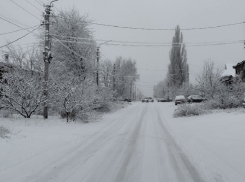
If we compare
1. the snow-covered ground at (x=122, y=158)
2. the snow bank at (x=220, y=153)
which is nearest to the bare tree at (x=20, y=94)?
the snow-covered ground at (x=122, y=158)

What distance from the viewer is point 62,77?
808 inches

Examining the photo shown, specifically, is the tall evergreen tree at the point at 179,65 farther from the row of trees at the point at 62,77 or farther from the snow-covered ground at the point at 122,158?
the snow-covered ground at the point at 122,158

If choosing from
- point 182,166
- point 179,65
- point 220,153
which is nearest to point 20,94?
point 182,166

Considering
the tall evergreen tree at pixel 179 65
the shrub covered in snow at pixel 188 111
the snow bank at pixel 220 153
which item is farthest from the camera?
the tall evergreen tree at pixel 179 65

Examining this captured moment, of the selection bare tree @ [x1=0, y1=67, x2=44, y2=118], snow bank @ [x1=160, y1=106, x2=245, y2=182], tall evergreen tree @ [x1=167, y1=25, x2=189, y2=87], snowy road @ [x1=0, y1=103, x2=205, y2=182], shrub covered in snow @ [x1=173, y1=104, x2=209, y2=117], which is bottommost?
snowy road @ [x1=0, y1=103, x2=205, y2=182]

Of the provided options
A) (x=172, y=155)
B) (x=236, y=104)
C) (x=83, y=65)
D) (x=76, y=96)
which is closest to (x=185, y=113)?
(x=236, y=104)

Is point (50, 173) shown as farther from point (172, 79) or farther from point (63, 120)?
point (172, 79)

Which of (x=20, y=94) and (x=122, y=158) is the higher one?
(x=20, y=94)

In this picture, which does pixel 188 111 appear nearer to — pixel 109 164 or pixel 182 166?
pixel 182 166

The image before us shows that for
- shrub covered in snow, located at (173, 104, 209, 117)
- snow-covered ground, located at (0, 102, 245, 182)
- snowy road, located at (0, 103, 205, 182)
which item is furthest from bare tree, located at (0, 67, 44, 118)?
shrub covered in snow, located at (173, 104, 209, 117)

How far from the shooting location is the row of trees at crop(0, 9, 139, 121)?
12.3 metres

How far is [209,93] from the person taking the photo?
2377 centimetres

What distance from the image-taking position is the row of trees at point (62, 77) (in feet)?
40.3

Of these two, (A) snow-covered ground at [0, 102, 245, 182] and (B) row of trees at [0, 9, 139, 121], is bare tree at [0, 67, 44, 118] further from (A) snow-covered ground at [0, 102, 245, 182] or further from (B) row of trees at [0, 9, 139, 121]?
(A) snow-covered ground at [0, 102, 245, 182]
